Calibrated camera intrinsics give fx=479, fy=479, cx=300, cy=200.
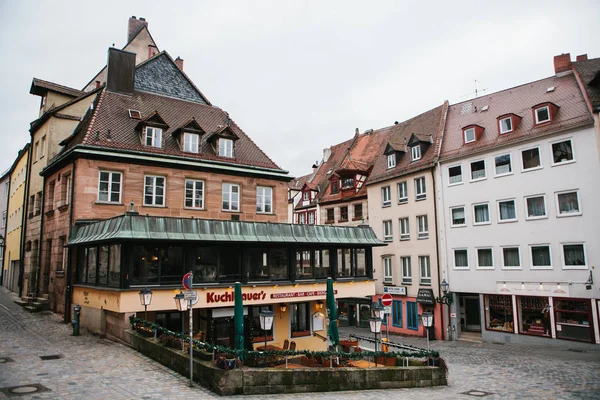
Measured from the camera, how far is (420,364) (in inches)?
683

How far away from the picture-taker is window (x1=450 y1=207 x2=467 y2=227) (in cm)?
3216

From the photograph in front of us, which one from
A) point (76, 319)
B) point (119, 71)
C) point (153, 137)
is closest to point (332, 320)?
point (76, 319)

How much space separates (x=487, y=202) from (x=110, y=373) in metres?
24.8

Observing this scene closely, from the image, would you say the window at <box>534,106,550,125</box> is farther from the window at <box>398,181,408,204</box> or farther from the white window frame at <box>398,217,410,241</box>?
the white window frame at <box>398,217,410,241</box>

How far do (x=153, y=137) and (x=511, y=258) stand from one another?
72.5 ft

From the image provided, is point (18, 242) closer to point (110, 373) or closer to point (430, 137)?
point (110, 373)

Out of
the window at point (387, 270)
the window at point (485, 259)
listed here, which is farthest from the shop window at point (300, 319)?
the window at point (387, 270)

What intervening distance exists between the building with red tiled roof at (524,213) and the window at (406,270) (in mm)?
3552

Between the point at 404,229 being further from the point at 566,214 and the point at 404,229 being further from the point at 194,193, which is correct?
the point at 194,193

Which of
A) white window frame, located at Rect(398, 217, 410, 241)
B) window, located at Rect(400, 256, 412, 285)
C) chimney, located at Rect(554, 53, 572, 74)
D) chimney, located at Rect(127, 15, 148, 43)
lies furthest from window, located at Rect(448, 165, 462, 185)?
chimney, located at Rect(127, 15, 148, 43)

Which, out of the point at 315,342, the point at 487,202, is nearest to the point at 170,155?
the point at 315,342

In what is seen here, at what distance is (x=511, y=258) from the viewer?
1146 inches

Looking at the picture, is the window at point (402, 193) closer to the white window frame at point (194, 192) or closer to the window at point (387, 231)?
the window at point (387, 231)

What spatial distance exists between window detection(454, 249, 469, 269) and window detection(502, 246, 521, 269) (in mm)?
2668
